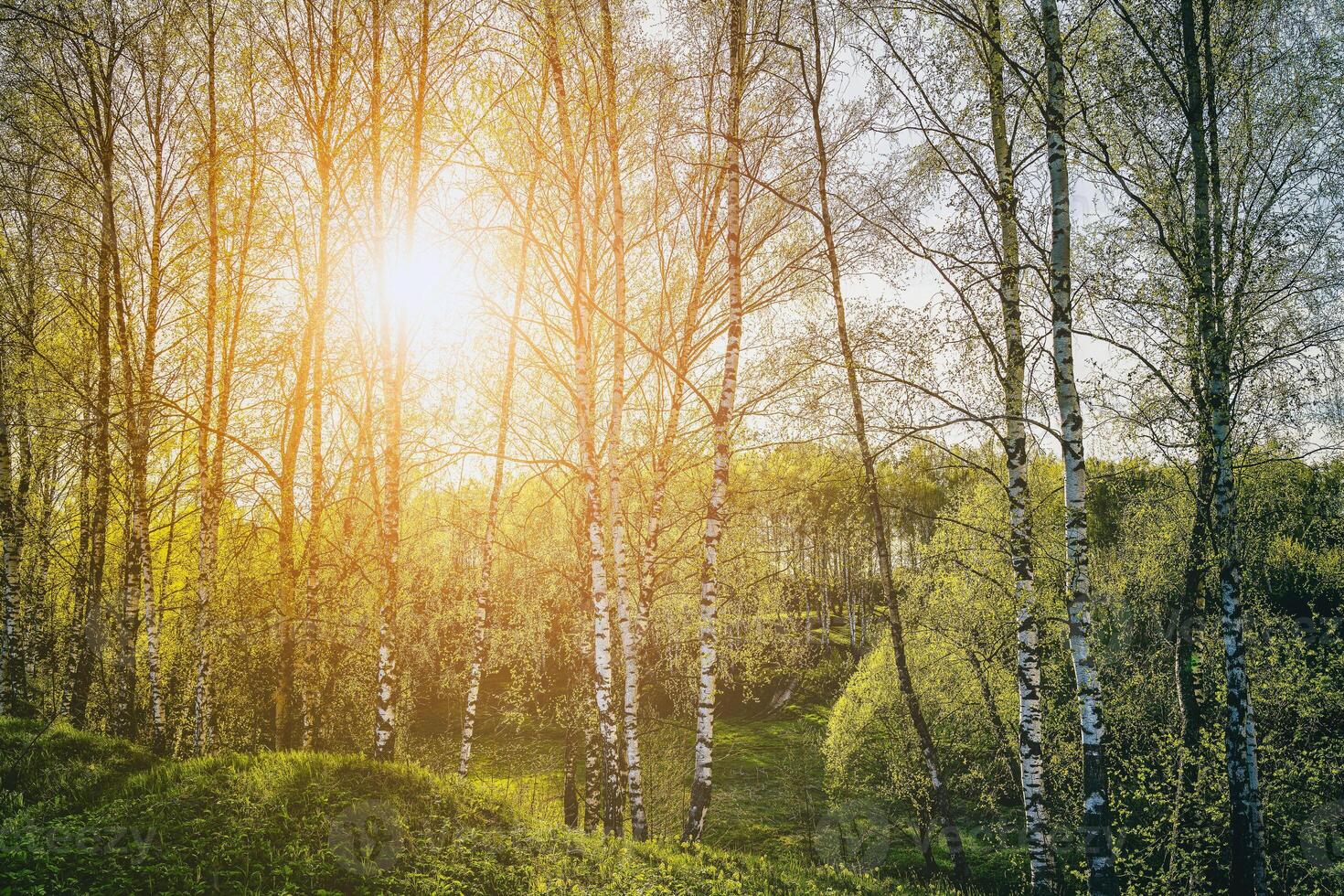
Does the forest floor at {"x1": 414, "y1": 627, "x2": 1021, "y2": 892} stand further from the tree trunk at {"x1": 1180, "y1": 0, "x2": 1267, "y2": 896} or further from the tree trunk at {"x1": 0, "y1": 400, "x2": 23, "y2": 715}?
the tree trunk at {"x1": 1180, "y1": 0, "x2": 1267, "y2": 896}

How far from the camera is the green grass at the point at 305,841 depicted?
467 centimetres

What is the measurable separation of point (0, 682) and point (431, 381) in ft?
31.6

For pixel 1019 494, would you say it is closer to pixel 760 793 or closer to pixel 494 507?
pixel 494 507

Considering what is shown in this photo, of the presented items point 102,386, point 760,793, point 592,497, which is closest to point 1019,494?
point 592,497

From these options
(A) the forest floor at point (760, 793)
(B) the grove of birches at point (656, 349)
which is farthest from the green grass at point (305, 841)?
(A) the forest floor at point (760, 793)

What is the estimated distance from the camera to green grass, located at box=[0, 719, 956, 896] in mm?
4668

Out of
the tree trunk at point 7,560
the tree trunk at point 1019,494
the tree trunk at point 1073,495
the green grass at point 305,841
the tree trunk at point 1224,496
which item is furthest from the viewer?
the tree trunk at point 7,560

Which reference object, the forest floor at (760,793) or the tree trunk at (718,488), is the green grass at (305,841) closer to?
the tree trunk at (718,488)

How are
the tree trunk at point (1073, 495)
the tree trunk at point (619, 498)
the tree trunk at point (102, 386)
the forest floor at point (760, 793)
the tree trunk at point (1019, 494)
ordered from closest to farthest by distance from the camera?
1. the tree trunk at point (1073, 495)
2. the tree trunk at point (1019, 494)
3. the tree trunk at point (619, 498)
4. the tree trunk at point (102, 386)
5. the forest floor at point (760, 793)

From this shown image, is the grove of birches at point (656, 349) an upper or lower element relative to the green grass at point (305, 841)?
upper

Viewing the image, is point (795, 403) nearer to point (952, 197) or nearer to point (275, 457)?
point (952, 197)

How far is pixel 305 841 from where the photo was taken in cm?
534

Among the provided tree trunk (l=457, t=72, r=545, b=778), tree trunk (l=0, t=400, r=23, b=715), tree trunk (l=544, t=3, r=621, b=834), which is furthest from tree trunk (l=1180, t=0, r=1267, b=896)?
tree trunk (l=0, t=400, r=23, b=715)

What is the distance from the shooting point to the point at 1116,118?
1012 cm
